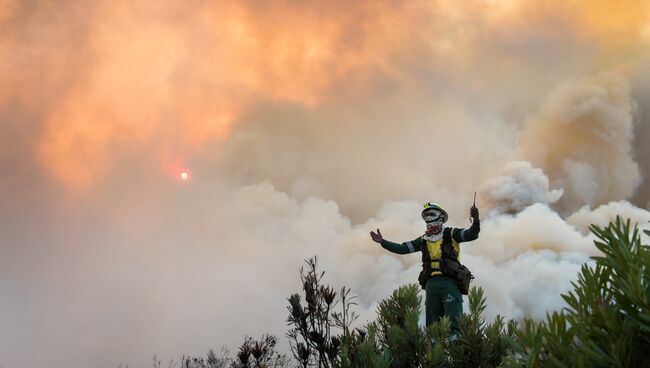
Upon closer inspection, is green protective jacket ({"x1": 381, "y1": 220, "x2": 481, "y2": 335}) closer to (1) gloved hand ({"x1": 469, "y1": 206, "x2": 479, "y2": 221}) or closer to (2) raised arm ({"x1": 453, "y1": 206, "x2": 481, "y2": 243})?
(2) raised arm ({"x1": 453, "y1": 206, "x2": 481, "y2": 243})

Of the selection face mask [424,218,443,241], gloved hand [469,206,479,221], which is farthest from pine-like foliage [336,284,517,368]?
face mask [424,218,443,241]

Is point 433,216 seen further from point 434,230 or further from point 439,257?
point 439,257

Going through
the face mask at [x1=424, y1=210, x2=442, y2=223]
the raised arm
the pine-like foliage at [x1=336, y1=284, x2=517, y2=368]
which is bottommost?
the pine-like foliage at [x1=336, y1=284, x2=517, y2=368]

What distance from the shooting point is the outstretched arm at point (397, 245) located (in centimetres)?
871

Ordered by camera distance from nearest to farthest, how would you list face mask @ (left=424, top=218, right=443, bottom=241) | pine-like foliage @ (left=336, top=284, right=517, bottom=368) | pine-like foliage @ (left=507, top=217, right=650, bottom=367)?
pine-like foliage @ (left=507, top=217, right=650, bottom=367) → pine-like foliage @ (left=336, top=284, right=517, bottom=368) → face mask @ (left=424, top=218, right=443, bottom=241)

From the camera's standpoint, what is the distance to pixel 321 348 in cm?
565

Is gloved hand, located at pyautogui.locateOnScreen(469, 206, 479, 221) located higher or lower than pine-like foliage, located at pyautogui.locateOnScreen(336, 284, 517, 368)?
higher

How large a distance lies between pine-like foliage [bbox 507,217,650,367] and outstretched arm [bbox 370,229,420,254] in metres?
7.07

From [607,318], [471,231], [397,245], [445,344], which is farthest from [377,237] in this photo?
[607,318]

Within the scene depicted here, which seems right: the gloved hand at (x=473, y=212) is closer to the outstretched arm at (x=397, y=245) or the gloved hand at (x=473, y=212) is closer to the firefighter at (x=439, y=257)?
the firefighter at (x=439, y=257)

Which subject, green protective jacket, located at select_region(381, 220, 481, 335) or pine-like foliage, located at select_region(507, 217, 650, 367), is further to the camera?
green protective jacket, located at select_region(381, 220, 481, 335)

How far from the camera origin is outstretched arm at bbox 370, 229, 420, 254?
→ 8.71 metres

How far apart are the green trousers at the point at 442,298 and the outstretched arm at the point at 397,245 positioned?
72 cm

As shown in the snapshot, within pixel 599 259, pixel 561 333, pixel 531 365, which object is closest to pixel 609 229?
pixel 599 259
